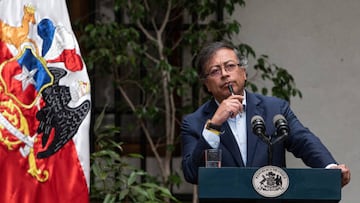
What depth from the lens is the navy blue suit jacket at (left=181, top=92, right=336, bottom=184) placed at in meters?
3.64

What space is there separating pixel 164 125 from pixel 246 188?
3.21 meters

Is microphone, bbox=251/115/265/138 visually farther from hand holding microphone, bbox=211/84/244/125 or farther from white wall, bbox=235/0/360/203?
white wall, bbox=235/0/360/203

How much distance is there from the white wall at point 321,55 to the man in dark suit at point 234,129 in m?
2.47

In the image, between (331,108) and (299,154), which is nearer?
(299,154)

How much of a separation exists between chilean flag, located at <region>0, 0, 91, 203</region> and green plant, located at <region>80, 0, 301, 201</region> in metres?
1.08

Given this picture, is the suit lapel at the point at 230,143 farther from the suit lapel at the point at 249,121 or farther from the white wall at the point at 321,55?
the white wall at the point at 321,55

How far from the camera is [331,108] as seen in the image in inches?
250

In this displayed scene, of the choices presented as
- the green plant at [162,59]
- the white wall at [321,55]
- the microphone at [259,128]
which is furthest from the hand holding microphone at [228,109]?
the white wall at [321,55]

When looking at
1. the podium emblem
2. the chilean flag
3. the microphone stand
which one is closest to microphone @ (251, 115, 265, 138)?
the microphone stand

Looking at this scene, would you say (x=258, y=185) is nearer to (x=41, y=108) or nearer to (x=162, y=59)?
(x=41, y=108)

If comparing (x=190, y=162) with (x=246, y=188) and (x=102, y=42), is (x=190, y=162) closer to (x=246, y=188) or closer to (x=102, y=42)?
(x=246, y=188)

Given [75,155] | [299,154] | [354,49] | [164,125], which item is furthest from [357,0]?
[299,154]

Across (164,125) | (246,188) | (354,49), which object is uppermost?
(354,49)

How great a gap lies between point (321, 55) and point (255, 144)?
9.02 feet
